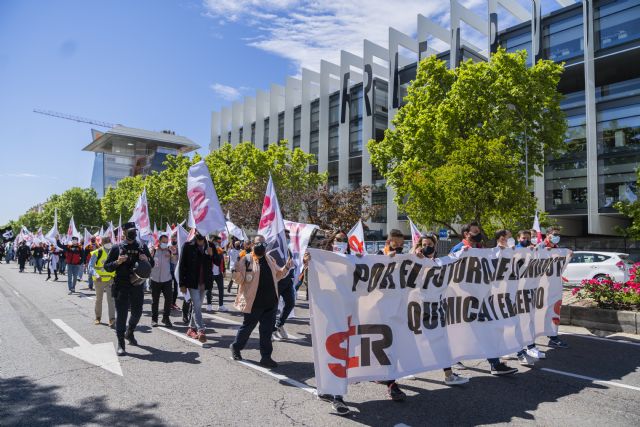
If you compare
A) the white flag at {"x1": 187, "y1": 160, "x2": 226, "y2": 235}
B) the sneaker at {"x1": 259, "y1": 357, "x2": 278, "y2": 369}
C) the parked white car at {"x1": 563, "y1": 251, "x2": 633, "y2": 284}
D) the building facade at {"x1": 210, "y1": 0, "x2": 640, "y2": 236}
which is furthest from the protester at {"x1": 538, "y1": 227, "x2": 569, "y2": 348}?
the building facade at {"x1": 210, "y1": 0, "x2": 640, "y2": 236}

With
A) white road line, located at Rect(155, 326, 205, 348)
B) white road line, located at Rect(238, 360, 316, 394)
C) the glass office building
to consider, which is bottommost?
white road line, located at Rect(155, 326, 205, 348)

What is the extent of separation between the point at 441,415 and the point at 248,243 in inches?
355

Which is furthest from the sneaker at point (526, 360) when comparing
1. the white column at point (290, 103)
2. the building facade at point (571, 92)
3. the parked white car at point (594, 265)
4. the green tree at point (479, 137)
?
the white column at point (290, 103)

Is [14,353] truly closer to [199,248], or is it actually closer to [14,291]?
[199,248]

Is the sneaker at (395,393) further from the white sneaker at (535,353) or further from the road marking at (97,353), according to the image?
the road marking at (97,353)

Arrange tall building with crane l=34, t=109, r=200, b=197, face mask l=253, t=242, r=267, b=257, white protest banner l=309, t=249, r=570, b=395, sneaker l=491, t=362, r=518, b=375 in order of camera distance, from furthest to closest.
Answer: tall building with crane l=34, t=109, r=200, b=197
face mask l=253, t=242, r=267, b=257
sneaker l=491, t=362, r=518, b=375
white protest banner l=309, t=249, r=570, b=395

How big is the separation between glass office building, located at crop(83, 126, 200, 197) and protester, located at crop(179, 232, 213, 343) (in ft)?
449

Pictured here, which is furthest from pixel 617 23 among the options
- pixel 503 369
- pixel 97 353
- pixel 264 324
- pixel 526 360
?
pixel 97 353

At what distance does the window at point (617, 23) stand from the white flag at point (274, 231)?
28250mm

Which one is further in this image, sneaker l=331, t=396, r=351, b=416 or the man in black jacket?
the man in black jacket

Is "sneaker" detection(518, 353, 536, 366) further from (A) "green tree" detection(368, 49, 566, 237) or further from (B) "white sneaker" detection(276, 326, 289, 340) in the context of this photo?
(A) "green tree" detection(368, 49, 566, 237)

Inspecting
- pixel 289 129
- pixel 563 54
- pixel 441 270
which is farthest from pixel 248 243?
pixel 289 129

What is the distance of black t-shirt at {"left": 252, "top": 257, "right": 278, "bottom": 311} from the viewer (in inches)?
257

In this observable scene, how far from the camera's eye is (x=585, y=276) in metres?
16.6
